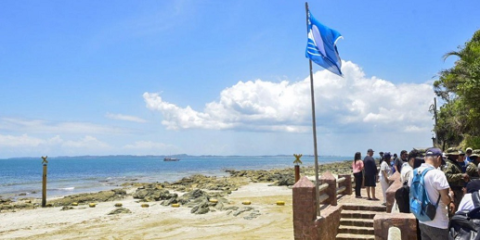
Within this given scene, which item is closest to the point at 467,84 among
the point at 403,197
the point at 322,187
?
the point at 322,187

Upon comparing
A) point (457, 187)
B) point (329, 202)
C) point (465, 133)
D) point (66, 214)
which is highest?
point (465, 133)

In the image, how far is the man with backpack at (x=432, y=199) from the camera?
4895mm

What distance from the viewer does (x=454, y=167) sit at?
6613 millimetres

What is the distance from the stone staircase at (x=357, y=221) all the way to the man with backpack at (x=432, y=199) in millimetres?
4551

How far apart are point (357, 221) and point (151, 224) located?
374 inches

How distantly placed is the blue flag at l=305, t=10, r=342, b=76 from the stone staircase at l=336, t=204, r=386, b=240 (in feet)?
13.8

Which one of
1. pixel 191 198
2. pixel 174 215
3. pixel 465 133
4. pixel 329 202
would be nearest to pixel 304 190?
pixel 329 202

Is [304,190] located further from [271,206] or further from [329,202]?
[271,206]

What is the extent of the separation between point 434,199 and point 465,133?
86.1ft

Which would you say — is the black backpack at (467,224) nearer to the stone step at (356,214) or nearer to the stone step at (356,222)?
the stone step at (356,222)

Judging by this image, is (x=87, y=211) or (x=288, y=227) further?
(x=87, y=211)

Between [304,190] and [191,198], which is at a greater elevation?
[304,190]

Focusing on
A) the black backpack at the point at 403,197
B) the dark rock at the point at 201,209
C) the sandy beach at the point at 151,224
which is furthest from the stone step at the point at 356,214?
the dark rock at the point at 201,209

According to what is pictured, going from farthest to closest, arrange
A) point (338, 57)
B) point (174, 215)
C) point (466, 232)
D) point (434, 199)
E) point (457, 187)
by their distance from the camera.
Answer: point (174, 215), point (338, 57), point (457, 187), point (434, 199), point (466, 232)
